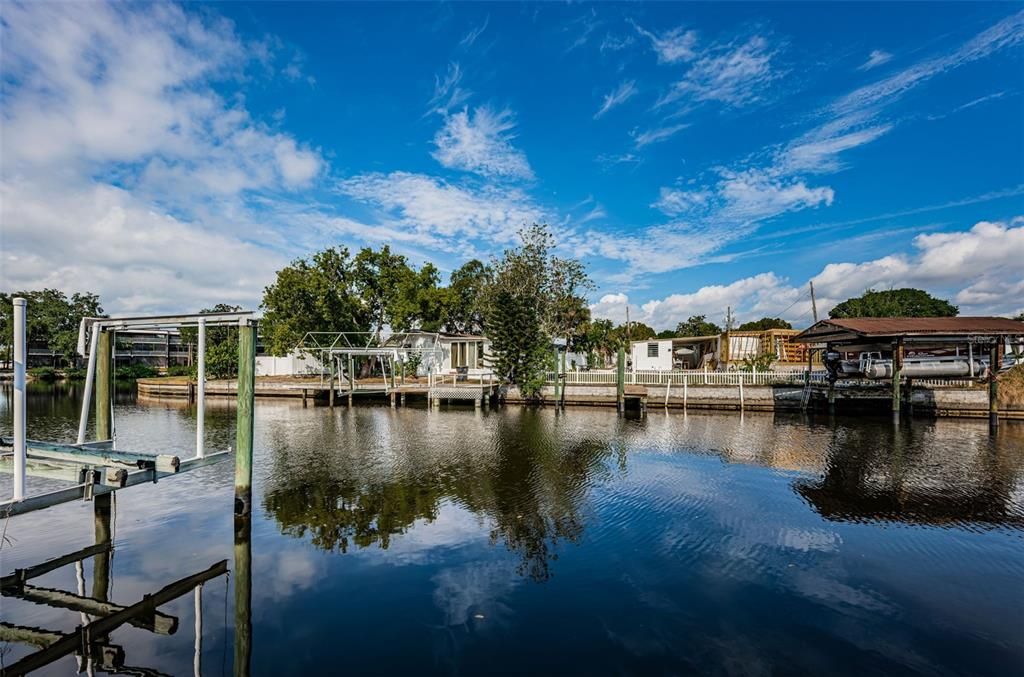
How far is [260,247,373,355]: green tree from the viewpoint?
141ft

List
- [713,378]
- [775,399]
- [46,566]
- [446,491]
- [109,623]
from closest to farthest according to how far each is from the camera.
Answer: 1. [109,623]
2. [46,566]
3. [446,491]
4. [775,399]
5. [713,378]

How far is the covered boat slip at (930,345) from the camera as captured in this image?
21297mm

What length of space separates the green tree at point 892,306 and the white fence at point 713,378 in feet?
189

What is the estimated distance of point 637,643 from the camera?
5.57 metres

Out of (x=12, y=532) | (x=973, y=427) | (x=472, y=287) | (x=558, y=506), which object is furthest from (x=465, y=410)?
(x=472, y=287)

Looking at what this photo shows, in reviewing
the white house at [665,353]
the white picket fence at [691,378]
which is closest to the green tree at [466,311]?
the white house at [665,353]

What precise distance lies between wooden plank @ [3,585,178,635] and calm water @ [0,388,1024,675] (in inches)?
4.7

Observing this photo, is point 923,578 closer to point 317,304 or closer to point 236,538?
point 236,538

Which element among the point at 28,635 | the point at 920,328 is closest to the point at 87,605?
the point at 28,635

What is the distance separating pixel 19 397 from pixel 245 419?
294 cm

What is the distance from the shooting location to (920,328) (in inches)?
850

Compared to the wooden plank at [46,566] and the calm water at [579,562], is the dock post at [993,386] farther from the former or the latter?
the wooden plank at [46,566]

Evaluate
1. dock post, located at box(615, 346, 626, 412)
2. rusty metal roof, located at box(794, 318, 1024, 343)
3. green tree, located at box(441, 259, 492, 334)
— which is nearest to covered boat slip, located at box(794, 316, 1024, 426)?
rusty metal roof, located at box(794, 318, 1024, 343)

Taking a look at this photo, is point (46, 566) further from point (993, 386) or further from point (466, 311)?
point (466, 311)
